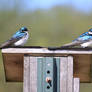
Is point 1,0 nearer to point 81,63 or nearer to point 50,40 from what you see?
point 50,40

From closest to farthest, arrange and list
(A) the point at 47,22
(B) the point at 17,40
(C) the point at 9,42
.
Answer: (C) the point at 9,42 → (B) the point at 17,40 → (A) the point at 47,22

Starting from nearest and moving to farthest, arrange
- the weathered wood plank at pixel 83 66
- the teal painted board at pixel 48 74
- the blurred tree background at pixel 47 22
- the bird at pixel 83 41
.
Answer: the teal painted board at pixel 48 74 → the weathered wood plank at pixel 83 66 → the bird at pixel 83 41 → the blurred tree background at pixel 47 22

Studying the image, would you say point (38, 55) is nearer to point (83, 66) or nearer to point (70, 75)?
point (70, 75)

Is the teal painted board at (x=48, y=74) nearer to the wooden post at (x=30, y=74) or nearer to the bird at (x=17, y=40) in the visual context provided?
the wooden post at (x=30, y=74)

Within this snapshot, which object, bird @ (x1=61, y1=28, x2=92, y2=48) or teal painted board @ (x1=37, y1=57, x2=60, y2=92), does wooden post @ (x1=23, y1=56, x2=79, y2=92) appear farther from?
bird @ (x1=61, y1=28, x2=92, y2=48)

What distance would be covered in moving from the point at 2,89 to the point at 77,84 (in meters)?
5.89

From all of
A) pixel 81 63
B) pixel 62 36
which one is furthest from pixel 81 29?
pixel 81 63

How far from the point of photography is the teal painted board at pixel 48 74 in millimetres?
4871

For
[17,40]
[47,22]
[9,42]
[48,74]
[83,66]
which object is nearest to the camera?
[48,74]

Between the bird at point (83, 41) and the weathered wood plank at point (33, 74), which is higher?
the bird at point (83, 41)

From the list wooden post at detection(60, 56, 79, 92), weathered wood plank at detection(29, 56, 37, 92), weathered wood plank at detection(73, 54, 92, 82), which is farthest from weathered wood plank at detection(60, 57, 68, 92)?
weathered wood plank at detection(29, 56, 37, 92)

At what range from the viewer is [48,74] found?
4891 millimetres

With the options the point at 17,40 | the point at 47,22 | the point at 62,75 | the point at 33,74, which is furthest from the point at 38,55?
the point at 47,22

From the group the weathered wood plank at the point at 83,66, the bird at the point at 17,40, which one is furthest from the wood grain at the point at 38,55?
the bird at the point at 17,40
